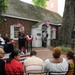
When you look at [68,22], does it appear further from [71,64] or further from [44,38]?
[71,64]

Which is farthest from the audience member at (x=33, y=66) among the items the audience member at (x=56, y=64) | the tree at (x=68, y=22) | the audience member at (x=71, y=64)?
the tree at (x=68, y=22)

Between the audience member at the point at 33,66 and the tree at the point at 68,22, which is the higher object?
the tree at the point at 68,22

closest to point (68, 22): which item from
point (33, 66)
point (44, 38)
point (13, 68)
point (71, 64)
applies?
point (44, 38)

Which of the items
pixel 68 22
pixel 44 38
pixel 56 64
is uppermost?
pixel 68 22

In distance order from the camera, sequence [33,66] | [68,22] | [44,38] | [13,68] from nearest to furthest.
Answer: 1. [13,68]
2. [33,66]
3. [68,22]
4. [44,38]

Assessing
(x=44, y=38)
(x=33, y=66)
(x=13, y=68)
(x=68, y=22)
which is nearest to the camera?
(x=13, y=68)

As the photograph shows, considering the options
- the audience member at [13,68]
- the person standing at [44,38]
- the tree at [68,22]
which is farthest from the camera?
the person standing at [44,38]

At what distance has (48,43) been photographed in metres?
25.4

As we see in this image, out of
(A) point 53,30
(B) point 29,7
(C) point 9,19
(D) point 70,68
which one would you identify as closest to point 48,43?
(A) point 53,30

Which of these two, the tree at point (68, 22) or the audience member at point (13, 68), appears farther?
the tree at point (68, 22)

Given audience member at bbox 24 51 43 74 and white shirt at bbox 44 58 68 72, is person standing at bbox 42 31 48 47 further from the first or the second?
white shirt at bbox 44 58 68 72

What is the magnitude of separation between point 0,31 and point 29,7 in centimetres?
848

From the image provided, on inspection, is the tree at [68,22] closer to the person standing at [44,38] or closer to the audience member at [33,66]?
the person standing at [44,38]

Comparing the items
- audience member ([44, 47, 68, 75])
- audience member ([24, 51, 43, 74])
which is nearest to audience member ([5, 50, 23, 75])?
audience member ([24, 51, 43, 74])
